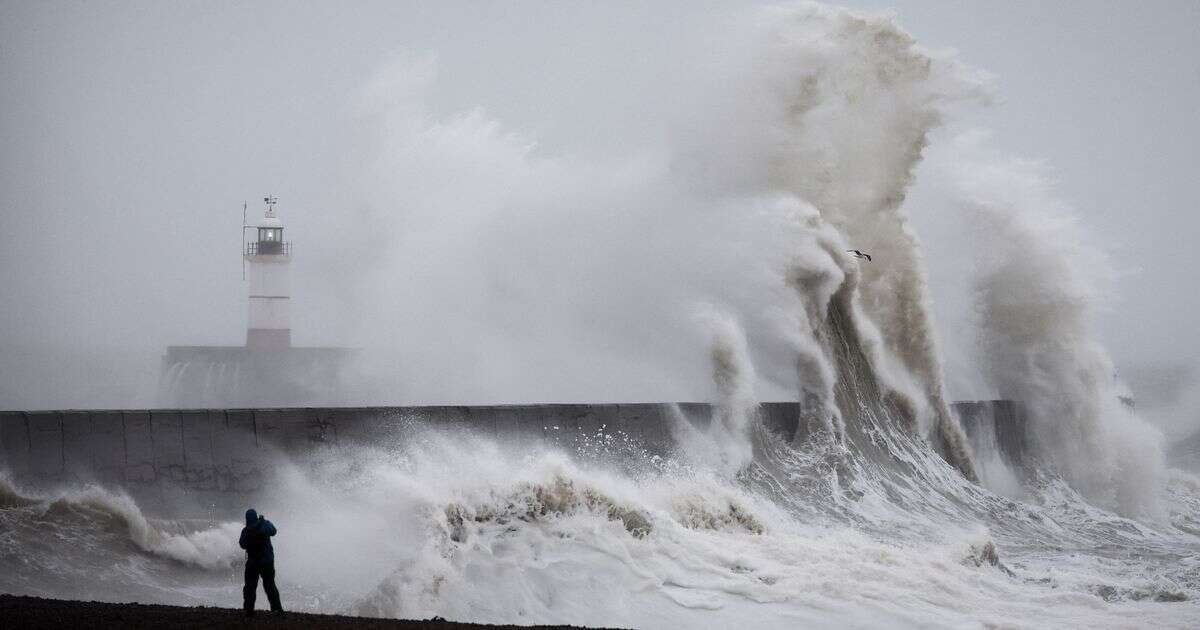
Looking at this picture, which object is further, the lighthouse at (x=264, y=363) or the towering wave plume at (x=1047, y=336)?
the lighthouse at (x=264, y=363)

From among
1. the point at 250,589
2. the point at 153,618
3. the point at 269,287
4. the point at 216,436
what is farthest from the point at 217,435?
the point at 269,287

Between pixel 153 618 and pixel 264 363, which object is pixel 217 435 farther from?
pixel 264 363

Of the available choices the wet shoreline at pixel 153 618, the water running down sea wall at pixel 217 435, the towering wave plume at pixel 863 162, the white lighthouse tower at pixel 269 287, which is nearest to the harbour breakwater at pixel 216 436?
the water running down sea wall at pixel 217 435

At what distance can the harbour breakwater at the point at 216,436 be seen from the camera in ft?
24.5

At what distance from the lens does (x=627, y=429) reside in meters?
10.8

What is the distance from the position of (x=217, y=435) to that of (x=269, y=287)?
21846mm

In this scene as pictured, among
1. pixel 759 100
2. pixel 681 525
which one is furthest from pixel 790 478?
pixel 759 100

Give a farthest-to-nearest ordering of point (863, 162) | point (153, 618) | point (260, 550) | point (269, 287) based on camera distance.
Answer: point (269, 287), point (863, 162), point (260, 550), point (153, 618)

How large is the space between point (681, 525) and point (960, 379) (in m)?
10.5

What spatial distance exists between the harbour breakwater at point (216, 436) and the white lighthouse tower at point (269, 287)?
1990 cm

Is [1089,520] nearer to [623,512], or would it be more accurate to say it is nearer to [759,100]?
[759,100]

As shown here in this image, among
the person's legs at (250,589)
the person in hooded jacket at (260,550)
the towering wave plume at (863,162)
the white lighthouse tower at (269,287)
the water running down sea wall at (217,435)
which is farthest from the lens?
the white lighthouse tower at (269,287)

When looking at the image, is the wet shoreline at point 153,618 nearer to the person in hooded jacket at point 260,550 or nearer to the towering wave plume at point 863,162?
the person in hooded jacket at point 260,550

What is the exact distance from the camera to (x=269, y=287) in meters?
29.4
